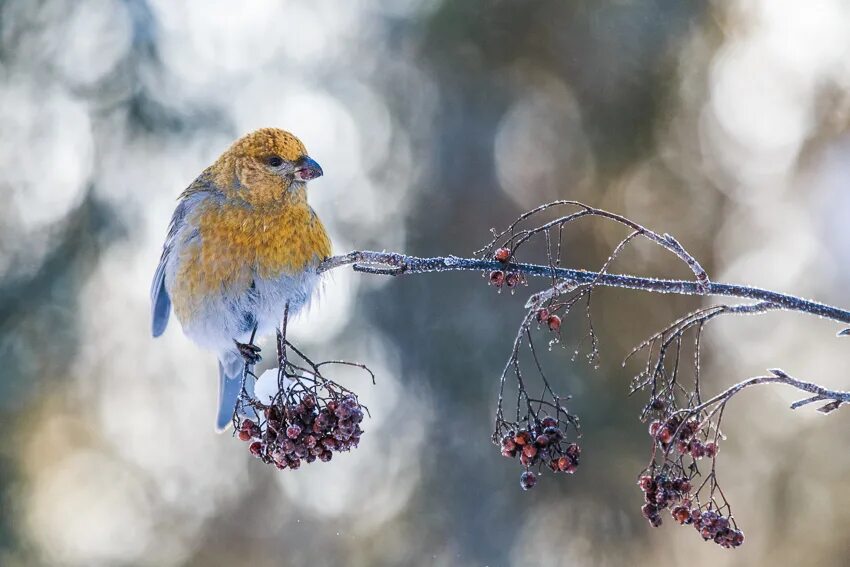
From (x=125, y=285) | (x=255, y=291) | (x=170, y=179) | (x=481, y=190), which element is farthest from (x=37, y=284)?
(x=255, y=291)

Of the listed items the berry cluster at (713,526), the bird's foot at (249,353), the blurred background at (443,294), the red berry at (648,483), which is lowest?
the berry cluster at (713,526)

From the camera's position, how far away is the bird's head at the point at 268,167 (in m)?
3.98

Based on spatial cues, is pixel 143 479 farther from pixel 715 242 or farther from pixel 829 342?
pixel 829 342

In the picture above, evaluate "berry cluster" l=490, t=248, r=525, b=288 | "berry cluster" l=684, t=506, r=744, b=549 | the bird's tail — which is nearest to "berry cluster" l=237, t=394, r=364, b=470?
"berry cluster" l=490, t=248, r=525, b=288

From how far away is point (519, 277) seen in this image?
2.55 metres

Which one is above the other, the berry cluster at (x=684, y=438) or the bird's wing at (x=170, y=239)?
the bird's wing at (x=170, y=239)

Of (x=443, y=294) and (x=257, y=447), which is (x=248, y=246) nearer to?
(x=257, y=447)

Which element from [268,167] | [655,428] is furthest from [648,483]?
[268,167]

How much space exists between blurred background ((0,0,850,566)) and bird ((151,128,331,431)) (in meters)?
4.02

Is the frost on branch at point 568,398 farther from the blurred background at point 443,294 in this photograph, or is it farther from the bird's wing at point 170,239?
the blurred background at point 443,294

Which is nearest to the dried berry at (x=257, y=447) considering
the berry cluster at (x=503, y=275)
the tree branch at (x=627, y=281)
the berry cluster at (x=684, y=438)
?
the tree branch at (x=627, y=281)

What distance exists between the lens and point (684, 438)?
2348 mm

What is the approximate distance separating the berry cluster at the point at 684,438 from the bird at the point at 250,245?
1921 mm

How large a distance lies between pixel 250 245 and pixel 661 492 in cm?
218
